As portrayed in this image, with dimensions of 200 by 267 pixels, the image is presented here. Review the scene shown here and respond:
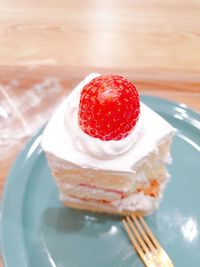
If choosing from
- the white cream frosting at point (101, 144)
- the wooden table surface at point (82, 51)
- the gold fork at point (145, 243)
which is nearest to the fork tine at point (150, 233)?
the gold fork at point (145, 243)

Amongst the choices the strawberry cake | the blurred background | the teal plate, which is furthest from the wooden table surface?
the strawberry cake

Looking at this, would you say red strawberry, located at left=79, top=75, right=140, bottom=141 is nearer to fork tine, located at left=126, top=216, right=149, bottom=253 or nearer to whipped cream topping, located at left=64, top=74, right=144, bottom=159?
whipped cream topping, located at left=64, top=74, right=144, bottom=159

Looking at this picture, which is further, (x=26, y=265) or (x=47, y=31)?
(x=47, y=31)

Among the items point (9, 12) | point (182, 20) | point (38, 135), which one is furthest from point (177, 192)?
point (9, 12)

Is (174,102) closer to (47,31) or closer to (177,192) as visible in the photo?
(177,192)

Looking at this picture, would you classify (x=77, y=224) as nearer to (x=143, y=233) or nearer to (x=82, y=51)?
(x=143, y=233)
